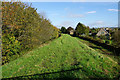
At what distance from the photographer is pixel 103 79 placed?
541cm

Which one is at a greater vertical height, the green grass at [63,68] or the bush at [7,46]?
the bush at [7,46]

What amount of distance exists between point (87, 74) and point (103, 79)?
3.37 ft

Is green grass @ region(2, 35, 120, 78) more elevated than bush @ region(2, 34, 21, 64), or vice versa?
bush @ region(2, 34, 21, 64)

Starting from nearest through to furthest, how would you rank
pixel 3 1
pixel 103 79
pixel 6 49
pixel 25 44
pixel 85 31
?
pixel 103 79 → pixel 6 49 → pixel 3 1 → pixel 25 44 → pixel 85 31

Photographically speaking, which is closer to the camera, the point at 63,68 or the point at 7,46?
the point at 63,68

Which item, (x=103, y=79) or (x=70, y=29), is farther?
(x=70, y=29)

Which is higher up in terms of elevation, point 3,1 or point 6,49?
point 3,1

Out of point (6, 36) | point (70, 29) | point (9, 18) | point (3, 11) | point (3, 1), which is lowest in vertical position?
point (6, 36)

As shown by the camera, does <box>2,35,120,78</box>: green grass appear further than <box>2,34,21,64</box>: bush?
No

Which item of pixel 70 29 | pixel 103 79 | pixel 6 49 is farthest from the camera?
pixel 70 29

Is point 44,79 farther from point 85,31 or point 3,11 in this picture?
point 85,31

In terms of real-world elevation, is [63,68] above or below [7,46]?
below

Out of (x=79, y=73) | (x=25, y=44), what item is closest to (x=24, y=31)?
(x=25, y=44)

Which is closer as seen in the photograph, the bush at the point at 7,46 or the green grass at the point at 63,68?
the green grass at the point at 63,68
